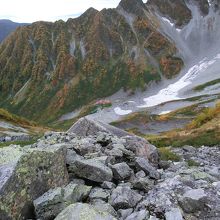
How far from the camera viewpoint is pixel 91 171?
18000 millimetres

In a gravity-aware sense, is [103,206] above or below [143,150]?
above

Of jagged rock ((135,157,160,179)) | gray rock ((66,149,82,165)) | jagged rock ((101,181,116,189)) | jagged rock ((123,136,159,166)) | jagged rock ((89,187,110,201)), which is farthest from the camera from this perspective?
jagged rock ((123,136,159,166))

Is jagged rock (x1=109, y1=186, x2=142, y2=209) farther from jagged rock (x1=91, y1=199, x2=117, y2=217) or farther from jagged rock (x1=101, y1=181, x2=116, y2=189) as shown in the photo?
jagged rock (x1=101, y1=181, x2=116, y2=189)

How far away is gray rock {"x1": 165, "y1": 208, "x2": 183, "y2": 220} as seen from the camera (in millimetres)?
14397

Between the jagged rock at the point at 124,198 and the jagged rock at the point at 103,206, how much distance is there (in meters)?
0.37

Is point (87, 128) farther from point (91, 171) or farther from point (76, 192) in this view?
point (76, 192)

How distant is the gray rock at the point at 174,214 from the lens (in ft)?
47.2

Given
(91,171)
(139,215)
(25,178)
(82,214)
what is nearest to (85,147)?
(91,171)

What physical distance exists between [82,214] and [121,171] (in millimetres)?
6252

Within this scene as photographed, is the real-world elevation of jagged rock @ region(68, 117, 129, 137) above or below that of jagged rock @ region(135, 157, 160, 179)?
below

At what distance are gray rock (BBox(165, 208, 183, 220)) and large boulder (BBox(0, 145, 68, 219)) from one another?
487 centimetres

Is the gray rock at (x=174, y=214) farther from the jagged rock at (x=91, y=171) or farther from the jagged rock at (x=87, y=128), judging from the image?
the jagged rock at (x=87, y=128)

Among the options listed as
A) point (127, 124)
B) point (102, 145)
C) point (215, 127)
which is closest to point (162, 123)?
point (127, 124)

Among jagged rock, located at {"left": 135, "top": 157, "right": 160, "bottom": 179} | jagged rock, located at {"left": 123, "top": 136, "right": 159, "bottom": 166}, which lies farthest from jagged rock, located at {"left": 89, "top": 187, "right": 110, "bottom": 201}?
jagged rock, located at {"left": 123, "top": 136, "right": 159, "bottom": 166}
